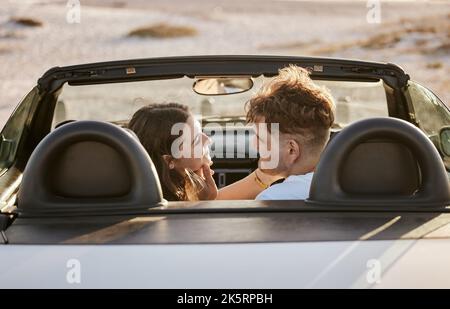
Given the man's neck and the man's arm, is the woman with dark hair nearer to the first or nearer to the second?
the man's arm

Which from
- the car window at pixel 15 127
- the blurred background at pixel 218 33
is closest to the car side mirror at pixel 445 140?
the car window at pixel 15 127

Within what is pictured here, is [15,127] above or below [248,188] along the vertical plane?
above

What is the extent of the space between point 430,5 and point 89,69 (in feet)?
217

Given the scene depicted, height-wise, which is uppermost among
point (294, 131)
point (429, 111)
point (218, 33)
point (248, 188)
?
point (218, 33)

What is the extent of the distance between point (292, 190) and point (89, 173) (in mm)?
807

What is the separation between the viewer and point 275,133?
12.0 ft

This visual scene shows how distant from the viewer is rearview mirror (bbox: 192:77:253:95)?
4.96 metres

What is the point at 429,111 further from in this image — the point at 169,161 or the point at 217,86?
the point at 169,161

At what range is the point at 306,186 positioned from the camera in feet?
11.7

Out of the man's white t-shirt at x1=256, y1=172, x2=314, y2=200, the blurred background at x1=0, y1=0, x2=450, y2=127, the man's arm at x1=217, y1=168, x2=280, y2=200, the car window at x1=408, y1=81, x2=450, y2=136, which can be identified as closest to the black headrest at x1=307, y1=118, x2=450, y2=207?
the man's white t-shirt at x1=256, y1=172, x2=314, y2=200

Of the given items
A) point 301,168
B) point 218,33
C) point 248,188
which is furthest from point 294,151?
point 218,33

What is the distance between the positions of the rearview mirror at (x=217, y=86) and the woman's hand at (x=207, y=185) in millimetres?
581

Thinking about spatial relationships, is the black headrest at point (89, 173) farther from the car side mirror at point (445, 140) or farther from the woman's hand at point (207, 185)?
the car side mirror at point (445, 140)

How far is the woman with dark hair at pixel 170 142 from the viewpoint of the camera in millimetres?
3973
